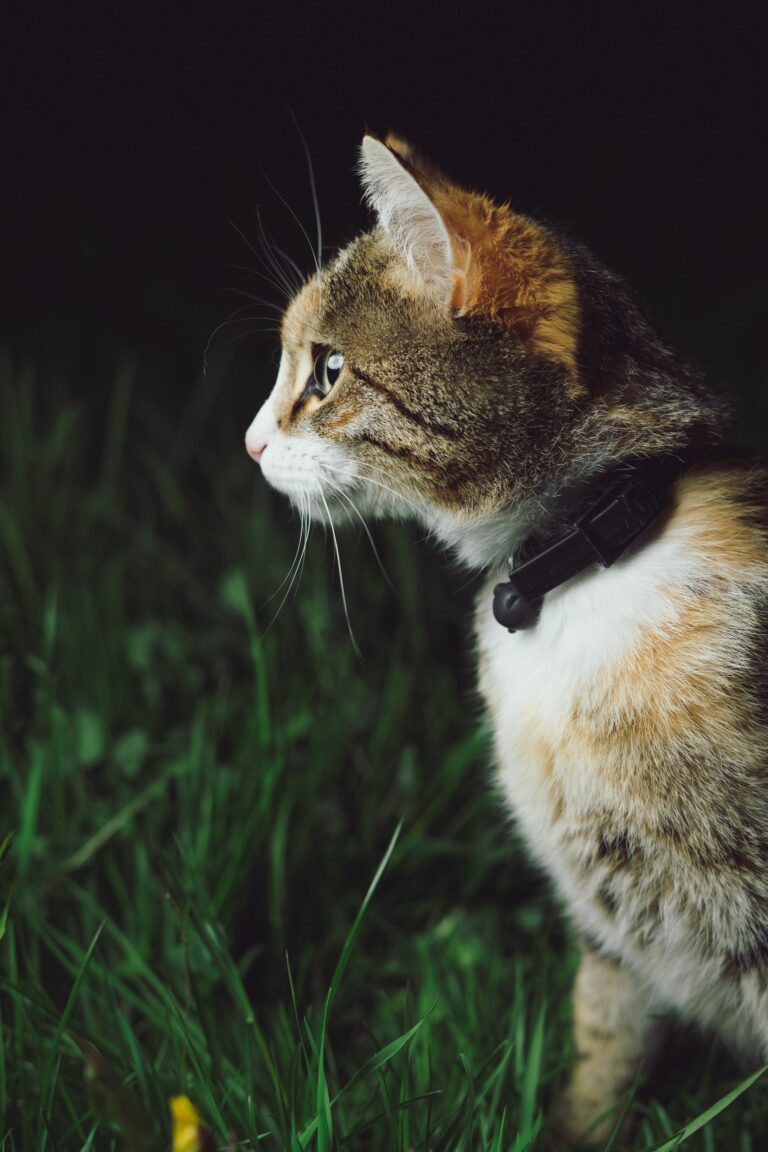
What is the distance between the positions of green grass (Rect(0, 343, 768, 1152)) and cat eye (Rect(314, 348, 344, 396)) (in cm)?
38

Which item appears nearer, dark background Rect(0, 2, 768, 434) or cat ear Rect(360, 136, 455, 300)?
cat ear Rect(360, 136, 455, 300)

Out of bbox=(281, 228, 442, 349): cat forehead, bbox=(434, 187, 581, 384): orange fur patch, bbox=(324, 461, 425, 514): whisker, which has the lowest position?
bbox=(324, 461, 425, 514): whisker

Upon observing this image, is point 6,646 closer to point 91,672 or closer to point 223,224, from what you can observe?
point 91,672

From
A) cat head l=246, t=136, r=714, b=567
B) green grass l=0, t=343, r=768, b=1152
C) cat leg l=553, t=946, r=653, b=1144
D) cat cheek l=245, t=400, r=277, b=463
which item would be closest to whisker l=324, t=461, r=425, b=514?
cat head l=246, t=136, r=714, b=567

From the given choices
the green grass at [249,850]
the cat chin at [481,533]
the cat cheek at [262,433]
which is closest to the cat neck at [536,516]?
the cat chin at [481,533]

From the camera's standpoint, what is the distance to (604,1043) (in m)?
1.18

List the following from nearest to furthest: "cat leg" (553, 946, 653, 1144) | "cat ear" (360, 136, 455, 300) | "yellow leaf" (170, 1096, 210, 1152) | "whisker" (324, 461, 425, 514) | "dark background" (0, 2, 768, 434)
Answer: "yellow leaf" (170, 1096, 210, 1152) < "cat ear" (360, 136, 455, 300) < "whisker" (324, 461, 425, 514) < "cat leg" (553, 946, 653, 1144) < "dark background" (0, 2, 768, 434)

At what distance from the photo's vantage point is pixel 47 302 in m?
2.59

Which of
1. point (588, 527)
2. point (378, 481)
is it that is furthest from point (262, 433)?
point (588, 527)

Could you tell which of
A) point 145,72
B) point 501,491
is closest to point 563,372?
point 501,491

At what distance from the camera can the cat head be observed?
38.7 inches

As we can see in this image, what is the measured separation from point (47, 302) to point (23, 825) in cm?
166

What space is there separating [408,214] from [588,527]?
349 mm

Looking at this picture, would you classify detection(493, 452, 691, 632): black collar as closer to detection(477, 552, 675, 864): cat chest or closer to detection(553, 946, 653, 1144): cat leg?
detection(477, 552, 675, 864): cat chest
